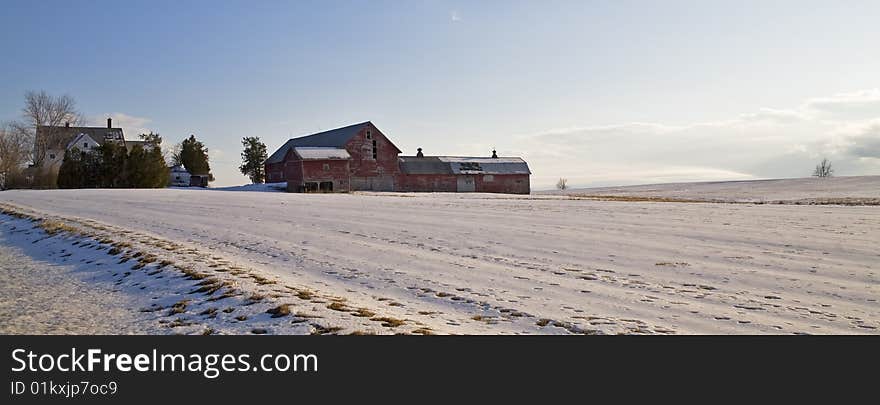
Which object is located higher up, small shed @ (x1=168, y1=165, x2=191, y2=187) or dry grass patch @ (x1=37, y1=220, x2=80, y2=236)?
small shed @ (x1=168, y1=165, x2=191, y2=187)

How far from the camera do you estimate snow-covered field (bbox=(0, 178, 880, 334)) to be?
8008mm

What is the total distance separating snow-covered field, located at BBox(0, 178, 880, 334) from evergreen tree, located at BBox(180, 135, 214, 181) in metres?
65.6

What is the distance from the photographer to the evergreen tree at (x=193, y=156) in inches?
3317

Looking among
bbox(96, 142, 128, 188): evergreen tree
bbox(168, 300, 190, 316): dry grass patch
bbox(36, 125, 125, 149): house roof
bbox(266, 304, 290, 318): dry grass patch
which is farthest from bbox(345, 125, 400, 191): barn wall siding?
bbox(266, 304, 290, 318): dry grass patch

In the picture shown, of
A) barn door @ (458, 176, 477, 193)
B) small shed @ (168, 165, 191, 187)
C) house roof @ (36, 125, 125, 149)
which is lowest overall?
barn door @ (458, 176, 477, 193)

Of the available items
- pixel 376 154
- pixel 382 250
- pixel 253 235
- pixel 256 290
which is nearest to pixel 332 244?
pixel 382 250

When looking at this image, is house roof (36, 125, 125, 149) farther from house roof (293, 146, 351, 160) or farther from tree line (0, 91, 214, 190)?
house roof (293, 146, 351, 160)

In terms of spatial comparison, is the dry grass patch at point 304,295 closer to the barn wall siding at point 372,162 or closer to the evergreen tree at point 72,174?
the evergreen tree at point 72,174

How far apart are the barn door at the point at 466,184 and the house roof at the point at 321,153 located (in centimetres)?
1498

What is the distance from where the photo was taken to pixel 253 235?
1717cm

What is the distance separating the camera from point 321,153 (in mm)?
63906
